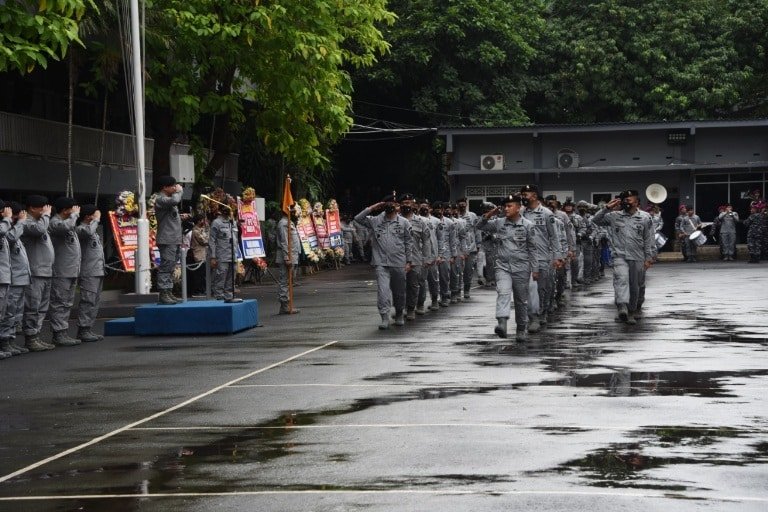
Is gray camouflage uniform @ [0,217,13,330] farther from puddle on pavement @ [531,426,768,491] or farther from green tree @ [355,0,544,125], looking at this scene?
green tree @ [355,0,544,125]

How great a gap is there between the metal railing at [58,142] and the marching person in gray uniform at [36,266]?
11443 mm

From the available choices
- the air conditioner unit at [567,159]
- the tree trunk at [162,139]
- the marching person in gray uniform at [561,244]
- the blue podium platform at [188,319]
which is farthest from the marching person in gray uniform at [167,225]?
the air conditioner unit at [567,159]

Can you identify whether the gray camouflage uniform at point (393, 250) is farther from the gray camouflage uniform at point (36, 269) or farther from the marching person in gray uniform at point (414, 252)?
the gray camouflage uniform at point (36, 269)

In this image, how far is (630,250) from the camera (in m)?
21.4

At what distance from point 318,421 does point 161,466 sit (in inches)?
84.1

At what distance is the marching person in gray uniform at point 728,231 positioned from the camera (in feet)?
157

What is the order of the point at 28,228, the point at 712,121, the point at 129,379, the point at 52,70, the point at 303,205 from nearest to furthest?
the point at 129,379 → the point at 28,228 → the point at 52,70 → the point at 303,205 → the point at 712,121

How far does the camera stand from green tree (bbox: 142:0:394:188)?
29266 millimetres

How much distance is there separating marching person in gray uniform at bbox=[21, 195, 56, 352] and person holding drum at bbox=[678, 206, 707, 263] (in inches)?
1257

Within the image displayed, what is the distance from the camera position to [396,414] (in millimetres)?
11539

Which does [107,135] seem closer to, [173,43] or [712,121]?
[173,43]

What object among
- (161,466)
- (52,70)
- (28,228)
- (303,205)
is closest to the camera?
(161,466)

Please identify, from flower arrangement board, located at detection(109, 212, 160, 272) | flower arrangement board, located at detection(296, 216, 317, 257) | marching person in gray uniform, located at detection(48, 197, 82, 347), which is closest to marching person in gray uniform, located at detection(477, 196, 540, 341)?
marching person in gray uniform, located at detection(48, 197, 82, 347)

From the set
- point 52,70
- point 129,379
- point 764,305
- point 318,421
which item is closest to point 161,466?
point 318,421
